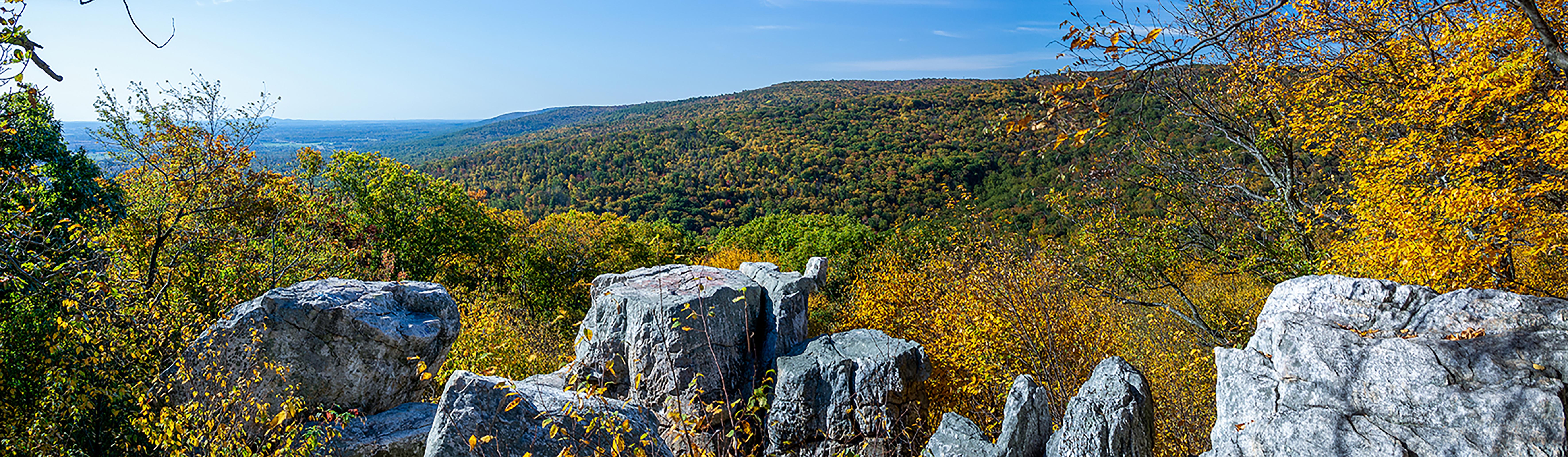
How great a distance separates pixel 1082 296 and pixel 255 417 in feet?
50.5

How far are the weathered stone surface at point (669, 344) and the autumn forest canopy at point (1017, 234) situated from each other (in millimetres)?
2316

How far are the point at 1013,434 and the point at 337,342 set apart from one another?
9.48m

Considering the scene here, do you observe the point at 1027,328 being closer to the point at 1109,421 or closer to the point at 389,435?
the point at 1109,421

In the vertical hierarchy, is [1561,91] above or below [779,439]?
above

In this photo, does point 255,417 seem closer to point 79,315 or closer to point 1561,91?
point 79,315

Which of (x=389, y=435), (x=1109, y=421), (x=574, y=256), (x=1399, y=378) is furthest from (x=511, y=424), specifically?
(x=574, y=256)

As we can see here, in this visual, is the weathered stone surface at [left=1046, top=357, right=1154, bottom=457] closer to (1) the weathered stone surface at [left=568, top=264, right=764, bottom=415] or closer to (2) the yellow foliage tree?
(2) the yellow foliage tree

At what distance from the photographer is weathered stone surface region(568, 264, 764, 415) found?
1171 cm

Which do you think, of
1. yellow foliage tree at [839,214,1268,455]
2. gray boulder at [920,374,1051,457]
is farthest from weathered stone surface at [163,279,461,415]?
yellow foliage tree at [839,214,1268,455]

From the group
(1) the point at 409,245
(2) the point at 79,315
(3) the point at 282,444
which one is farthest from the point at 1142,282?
(1) the point at 409,245

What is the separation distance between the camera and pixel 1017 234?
1731 centimetres

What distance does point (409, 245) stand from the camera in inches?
773

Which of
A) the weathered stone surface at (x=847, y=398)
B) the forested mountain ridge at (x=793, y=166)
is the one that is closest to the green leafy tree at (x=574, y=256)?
the forested mountain ridge at (x=793, y=166)

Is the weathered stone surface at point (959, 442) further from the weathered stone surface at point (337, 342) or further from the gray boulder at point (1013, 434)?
the weathered stone surface at point (337, 342)
